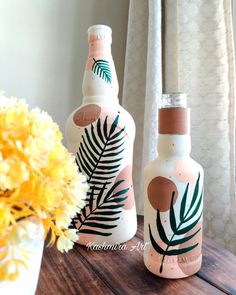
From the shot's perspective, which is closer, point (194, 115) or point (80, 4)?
point (194, 115)

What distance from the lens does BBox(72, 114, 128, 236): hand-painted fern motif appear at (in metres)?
0.56

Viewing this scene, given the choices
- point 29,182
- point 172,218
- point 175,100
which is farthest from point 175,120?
point 29,182

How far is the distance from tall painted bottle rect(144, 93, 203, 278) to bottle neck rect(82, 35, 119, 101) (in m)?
0.17

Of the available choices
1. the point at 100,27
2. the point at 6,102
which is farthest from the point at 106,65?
the point at 6,102

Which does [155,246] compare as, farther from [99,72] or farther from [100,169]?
[99,72]

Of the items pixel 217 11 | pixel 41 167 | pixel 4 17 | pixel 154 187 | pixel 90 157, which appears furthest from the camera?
pixel 4 17

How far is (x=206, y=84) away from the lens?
76cm

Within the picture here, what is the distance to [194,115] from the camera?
2.59 ft

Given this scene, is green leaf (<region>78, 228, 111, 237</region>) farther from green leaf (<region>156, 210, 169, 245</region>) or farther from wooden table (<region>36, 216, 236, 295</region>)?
green leaf (<region>156, 210, 169, 245</region>)

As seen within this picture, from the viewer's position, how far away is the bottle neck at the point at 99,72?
0.58m

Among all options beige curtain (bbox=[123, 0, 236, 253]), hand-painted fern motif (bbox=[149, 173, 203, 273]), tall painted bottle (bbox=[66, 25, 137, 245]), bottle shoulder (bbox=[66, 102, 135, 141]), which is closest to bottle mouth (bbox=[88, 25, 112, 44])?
tall painted bottle (bbox=[66, 25, 137, 245])

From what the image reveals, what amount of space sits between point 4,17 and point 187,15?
1.89ft

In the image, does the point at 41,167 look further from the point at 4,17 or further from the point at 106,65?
the point at 4,17

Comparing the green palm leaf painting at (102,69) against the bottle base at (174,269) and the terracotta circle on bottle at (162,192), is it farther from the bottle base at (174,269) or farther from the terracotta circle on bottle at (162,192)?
the bottle base at (174,269)
